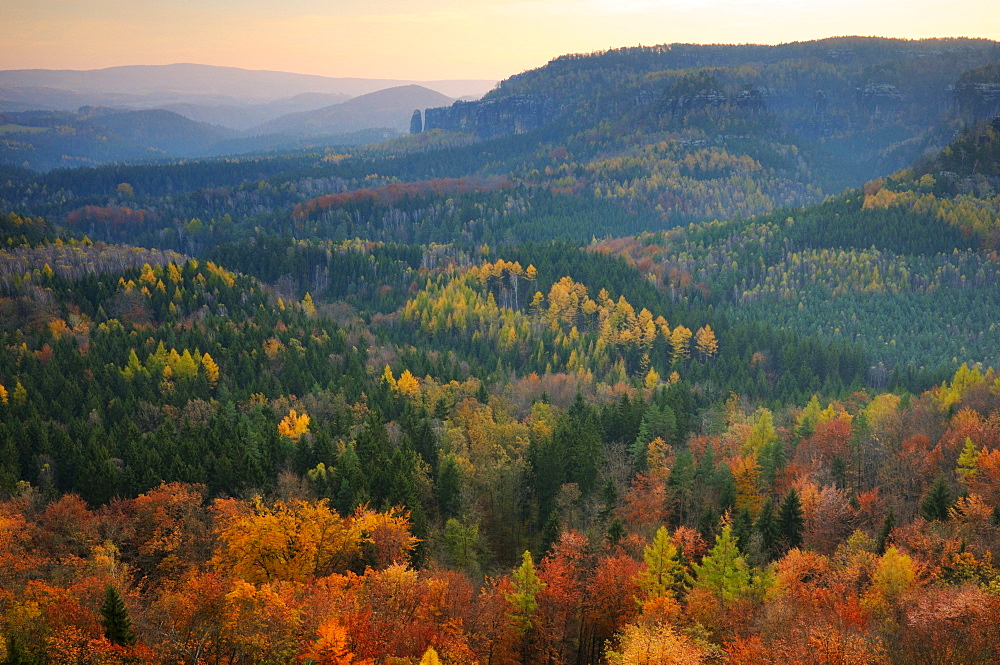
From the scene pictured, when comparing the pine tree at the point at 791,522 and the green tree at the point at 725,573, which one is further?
the pine tree at the point at 791,522

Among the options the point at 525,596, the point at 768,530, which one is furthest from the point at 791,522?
the point at 525,596

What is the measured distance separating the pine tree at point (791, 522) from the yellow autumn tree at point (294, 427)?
54.5 m

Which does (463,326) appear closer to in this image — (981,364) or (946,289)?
(981,364)

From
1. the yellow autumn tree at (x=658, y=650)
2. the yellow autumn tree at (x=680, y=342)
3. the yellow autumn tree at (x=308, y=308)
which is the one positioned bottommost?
the yellow autumn tree at (x=680, y=342)

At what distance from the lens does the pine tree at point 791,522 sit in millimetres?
65312

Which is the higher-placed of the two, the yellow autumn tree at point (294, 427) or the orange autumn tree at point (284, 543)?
the orange autumn tree at point (284, 543)

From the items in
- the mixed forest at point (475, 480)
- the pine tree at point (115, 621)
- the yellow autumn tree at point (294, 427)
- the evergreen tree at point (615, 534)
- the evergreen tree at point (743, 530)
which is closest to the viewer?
the pine tree at point (115, 621)

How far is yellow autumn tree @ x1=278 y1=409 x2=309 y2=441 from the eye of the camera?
95750 mm

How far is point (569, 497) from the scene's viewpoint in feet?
277

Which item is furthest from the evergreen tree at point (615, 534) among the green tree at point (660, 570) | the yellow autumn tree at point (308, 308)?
the yellow autumn tree at point (308, 308)

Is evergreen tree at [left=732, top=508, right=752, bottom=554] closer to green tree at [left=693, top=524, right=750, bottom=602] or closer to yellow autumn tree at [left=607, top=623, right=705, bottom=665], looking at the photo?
green tree at [left=693, top=524, right=750, bottom=602]

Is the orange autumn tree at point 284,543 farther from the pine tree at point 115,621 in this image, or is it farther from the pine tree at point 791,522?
the pine tree at point 791,522

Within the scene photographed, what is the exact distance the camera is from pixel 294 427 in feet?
326

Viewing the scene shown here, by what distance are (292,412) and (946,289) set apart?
156724 mm
